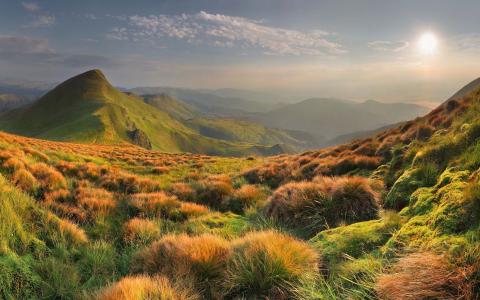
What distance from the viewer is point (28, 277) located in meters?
4.54

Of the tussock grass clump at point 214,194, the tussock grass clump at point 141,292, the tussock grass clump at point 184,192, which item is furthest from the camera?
the tussock grass clump at point 184,192

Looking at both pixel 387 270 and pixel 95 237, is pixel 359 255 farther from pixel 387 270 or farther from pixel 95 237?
pixel 95 237

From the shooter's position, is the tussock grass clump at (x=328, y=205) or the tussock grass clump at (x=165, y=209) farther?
the tussock grass clump at (x=165, y=209)

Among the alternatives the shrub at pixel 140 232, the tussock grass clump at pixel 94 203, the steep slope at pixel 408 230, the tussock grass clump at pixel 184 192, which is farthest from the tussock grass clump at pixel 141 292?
the tussock grass clump at pixel 184 192

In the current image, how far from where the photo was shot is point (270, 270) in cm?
395

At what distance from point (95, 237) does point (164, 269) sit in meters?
3.50

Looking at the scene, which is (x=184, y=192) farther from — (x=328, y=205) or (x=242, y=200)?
(x=328, y=205)

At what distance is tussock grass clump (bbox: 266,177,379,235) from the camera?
6.99 metres

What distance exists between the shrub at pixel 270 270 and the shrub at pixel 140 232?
297cm

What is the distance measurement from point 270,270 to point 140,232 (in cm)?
389

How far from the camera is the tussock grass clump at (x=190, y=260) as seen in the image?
13.9ft

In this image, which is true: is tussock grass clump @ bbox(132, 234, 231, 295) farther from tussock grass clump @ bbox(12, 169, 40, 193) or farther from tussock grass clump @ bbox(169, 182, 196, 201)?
tussock grass clump @ bbox(169, 182, 196, 201)

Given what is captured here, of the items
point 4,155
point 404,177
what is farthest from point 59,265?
point 4,155

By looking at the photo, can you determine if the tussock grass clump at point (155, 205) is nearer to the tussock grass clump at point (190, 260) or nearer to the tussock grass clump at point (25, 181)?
the tussock grass clump at point (25, 181)
